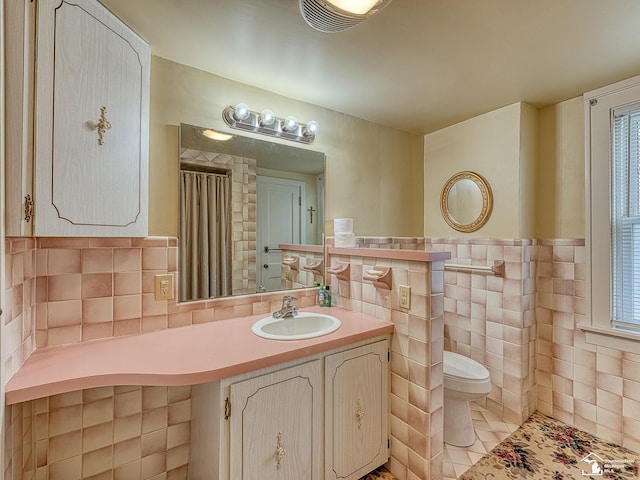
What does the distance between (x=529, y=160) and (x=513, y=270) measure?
2.71 feet

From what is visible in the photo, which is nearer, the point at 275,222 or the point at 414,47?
the point at 414,47

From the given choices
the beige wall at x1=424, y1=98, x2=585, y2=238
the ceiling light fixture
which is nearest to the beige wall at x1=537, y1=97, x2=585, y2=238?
the beige wall at x1=424, y1=98, x2=585, y2=238

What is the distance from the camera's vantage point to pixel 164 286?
1.56 metres

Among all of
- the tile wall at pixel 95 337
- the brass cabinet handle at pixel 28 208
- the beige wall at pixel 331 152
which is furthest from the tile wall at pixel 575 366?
the brass cabinet handle at pixel 28 208

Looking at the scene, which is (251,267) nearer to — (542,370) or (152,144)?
(152,144)

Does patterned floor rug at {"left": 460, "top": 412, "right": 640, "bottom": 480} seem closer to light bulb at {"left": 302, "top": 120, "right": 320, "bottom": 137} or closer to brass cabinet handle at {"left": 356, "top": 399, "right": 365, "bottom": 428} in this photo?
brass cabinet handle at {"left": 356, "top": 399, "right": 365, "bottom": 428}

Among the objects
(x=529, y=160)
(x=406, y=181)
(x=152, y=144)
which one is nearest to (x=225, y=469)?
(x=152, y=144)

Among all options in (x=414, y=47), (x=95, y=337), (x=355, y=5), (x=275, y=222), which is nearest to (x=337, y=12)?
(x=355, y=5)

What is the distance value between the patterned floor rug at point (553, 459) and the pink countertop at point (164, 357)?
943 millimetres

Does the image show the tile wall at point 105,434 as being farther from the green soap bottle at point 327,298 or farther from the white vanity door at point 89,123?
the green soap bottle at point 327,298

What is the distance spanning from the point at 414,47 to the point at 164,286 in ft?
5.93

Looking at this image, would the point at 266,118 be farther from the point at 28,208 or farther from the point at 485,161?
the point at 485,161

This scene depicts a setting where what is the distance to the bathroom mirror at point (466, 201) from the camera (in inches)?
89.9

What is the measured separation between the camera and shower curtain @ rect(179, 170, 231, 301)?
1642mm
